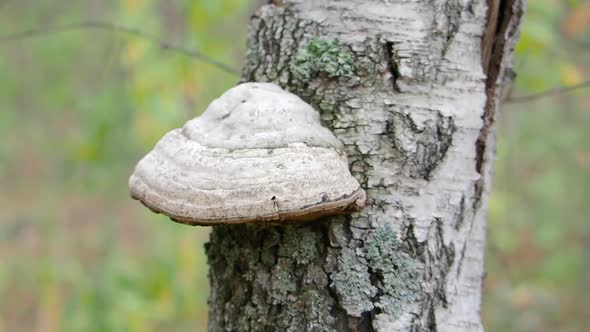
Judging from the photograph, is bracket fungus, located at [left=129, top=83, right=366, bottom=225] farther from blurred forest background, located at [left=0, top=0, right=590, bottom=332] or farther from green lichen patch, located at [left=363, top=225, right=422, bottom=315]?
blurred forest background, located at [left=0, top=0, right=590, bottom=332]

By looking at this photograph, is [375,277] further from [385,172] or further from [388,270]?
[385,172]

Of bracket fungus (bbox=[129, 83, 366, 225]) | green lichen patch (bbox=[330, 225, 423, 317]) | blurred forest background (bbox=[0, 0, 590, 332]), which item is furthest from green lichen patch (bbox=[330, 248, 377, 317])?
blurred forest background (bbox=[0, 0, 590, 332])

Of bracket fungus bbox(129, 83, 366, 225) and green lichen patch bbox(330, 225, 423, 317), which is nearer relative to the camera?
bracket fungus bbox(129, 83, 366, 225)

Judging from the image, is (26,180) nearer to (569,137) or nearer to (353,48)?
(569,137)

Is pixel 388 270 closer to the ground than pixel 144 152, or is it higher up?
higher up

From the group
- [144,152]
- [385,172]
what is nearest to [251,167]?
[385,172]
